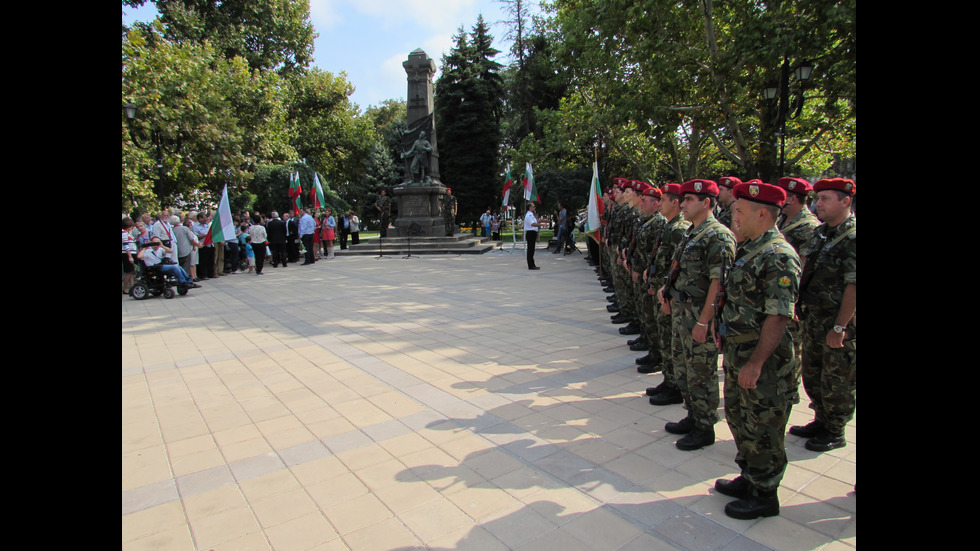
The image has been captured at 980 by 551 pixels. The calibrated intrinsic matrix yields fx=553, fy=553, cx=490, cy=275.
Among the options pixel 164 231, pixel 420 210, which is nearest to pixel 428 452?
pixel 164 231

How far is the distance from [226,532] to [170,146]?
27.1m

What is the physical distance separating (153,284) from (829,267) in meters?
13.4

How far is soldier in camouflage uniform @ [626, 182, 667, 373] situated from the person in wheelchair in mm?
10887

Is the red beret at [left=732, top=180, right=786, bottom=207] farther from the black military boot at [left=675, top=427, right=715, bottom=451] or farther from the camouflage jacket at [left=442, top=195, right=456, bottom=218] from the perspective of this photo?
the camouflage jacket at [left=442, top=195, right=456, bottom=218]

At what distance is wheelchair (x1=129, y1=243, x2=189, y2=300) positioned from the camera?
12.5 meters

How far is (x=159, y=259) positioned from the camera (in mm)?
12586

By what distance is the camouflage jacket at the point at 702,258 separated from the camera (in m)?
3.98

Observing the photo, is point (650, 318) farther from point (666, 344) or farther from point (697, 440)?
point (697, 440)

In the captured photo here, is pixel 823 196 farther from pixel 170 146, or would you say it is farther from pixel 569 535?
pixel 170 146

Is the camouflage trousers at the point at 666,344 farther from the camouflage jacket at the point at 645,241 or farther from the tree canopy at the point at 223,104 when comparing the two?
the tree canopy at the point at 223,104

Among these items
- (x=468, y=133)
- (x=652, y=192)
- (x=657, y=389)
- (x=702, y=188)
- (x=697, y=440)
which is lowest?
(x=697, y=440)

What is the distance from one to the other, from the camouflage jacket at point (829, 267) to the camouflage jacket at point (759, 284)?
1.03 metres

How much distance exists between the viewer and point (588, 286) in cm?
1295

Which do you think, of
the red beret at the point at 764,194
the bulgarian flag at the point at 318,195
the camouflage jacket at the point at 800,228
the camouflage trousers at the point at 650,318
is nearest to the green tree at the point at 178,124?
the bulgarian flag at the point at 318,195
